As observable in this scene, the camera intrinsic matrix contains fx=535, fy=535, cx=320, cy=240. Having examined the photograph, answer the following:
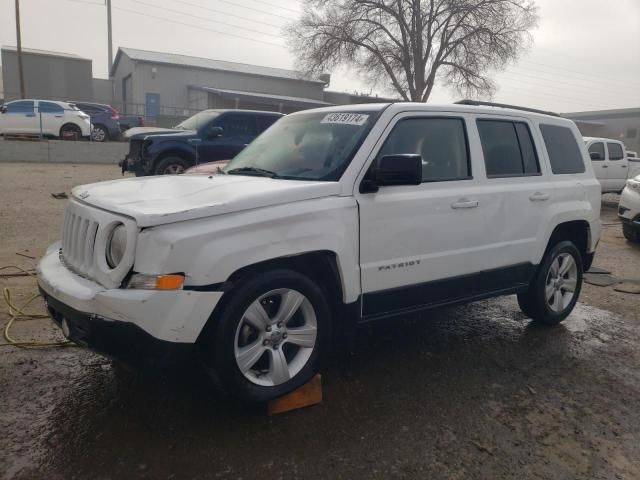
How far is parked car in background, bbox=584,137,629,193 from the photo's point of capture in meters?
15.2

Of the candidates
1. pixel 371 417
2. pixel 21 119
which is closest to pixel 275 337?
pixel 371 417

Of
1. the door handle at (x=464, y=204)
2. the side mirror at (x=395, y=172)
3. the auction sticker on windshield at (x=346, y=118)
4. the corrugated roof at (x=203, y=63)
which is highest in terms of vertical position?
the corrugated roof at (x=203, y=63)

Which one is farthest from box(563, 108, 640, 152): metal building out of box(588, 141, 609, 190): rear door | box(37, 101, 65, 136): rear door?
box(37, 101, 65, 136): rear door

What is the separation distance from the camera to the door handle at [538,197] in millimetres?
4336

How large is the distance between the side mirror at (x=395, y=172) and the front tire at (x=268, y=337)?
0.74 m

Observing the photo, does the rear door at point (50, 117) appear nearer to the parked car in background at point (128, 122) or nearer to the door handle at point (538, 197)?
the parked car in background at point (128, 122)

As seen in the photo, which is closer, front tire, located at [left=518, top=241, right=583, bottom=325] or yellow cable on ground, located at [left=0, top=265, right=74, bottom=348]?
yellow cable on ground, located at [left=0, top=265, right=74, bottom=348]

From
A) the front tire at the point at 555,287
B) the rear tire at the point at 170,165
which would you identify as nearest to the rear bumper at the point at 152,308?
the front tire at the point at 555,287

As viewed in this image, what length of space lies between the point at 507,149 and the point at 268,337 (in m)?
2.56

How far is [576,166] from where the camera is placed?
4914 mm

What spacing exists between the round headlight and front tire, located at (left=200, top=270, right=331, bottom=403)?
0.60 meters

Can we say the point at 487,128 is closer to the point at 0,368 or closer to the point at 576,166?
the point at 576,166

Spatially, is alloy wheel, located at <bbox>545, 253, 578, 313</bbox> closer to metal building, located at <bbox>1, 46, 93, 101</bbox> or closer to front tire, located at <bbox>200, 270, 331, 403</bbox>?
front tire, located at <bbox>200, 270, 331, 403</bbox>

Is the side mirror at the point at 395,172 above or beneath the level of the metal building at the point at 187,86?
beneath
